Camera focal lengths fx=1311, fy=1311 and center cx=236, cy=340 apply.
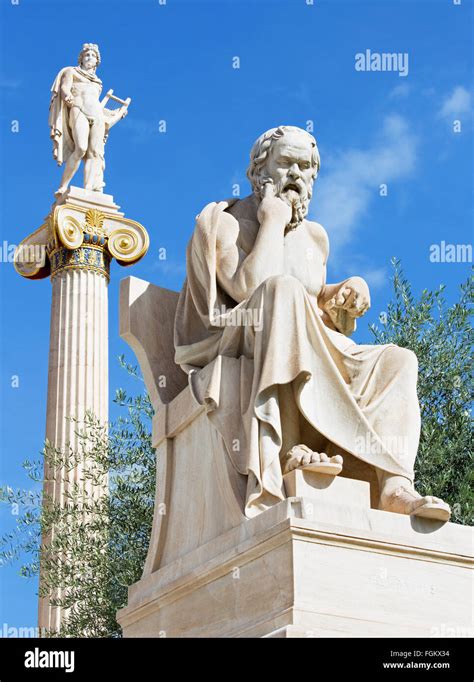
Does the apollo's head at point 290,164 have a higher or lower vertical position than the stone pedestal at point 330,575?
higher

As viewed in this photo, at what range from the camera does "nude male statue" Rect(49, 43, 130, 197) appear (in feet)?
63.0

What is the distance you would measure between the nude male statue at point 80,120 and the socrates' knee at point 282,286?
12337mm

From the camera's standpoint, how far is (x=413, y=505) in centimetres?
693

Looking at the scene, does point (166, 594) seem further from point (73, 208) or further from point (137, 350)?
point (73, 208)

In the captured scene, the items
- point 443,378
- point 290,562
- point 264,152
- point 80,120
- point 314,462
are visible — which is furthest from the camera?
point 80,120

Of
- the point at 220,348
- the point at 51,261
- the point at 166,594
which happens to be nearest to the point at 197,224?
the point at 220,348

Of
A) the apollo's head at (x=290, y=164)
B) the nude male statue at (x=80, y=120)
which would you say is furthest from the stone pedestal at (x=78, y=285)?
the apollo's head at (x=290, y=164)

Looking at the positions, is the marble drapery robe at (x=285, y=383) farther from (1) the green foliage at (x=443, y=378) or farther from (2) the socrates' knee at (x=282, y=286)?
(1) the green foliage at (x=443, y=378)

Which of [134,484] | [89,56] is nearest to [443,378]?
[134,484]

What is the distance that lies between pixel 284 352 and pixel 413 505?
106 centimetres

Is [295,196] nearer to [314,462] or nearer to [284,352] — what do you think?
[284,352]

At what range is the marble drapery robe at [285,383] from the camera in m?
6.87

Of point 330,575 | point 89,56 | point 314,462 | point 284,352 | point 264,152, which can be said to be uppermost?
point 89,56

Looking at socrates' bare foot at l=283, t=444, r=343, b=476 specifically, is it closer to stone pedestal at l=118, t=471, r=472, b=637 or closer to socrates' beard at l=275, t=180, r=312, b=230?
stone pedestal at l=118, t=471, r=472, b=637
